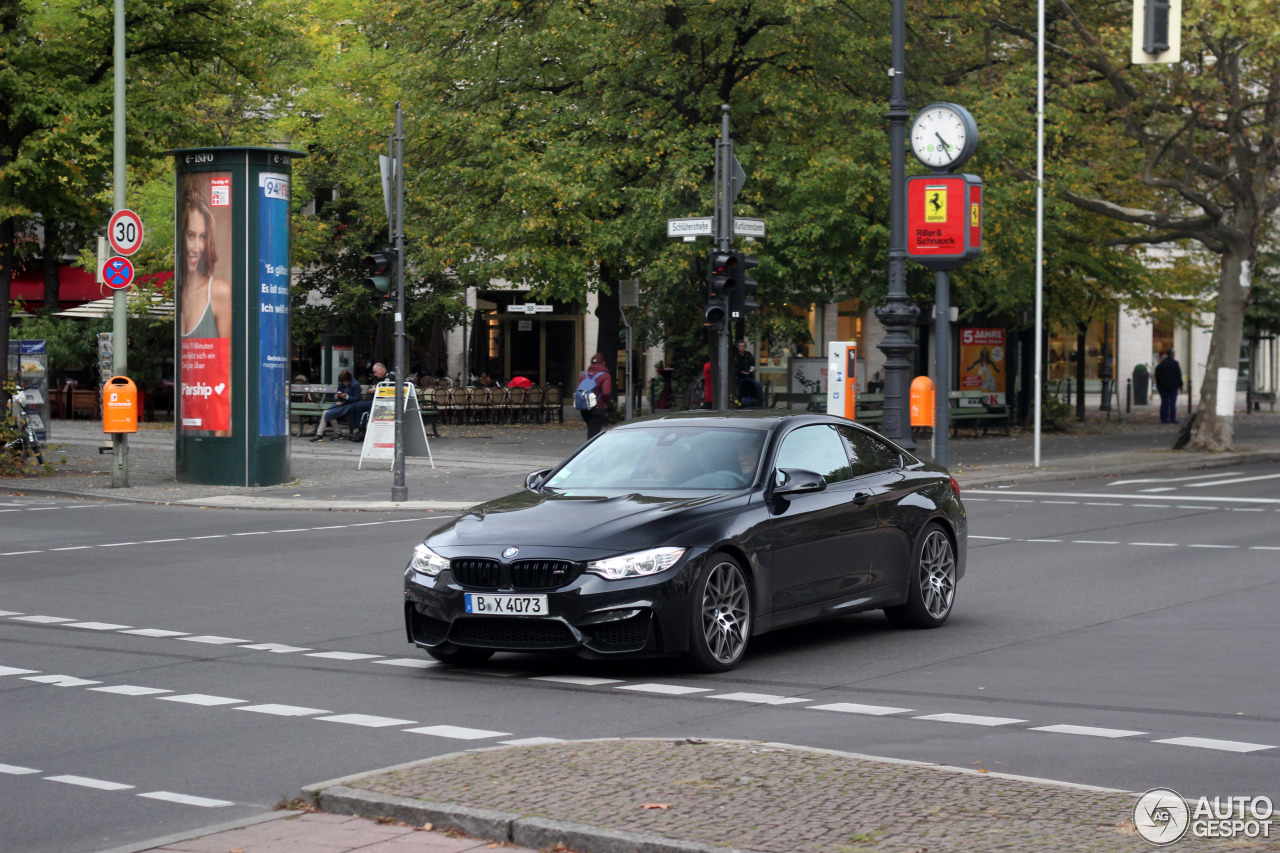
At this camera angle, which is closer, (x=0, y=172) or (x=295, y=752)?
(x=295, y=752)

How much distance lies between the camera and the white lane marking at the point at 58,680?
29.4ft

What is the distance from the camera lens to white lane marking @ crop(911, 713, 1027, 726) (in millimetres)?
7562

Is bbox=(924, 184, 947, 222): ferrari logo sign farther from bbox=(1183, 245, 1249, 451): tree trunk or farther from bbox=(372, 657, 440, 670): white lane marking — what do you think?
bbox=(372, 657, 440, 670): white lane marking

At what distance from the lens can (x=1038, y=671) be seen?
9156mm

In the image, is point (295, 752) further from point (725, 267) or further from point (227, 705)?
point (725, 267)

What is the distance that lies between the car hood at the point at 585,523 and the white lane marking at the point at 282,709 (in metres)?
1.29

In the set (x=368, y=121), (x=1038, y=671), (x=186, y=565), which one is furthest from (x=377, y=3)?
(x=1038, y=671)

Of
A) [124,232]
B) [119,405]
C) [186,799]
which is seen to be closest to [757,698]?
[186,799]

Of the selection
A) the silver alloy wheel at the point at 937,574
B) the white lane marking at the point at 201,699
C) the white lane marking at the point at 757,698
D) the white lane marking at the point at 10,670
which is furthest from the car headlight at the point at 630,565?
the white lane marking at the point at 10,670

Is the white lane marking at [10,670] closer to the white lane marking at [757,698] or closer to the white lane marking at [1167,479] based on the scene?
the white lane marking at [757,698]

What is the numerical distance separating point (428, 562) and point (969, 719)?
314cm

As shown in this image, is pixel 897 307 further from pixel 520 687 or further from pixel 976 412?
pixel 976 412

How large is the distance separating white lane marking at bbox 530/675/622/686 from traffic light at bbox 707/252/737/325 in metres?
12.6

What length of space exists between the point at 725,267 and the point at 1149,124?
1284 centimetres
